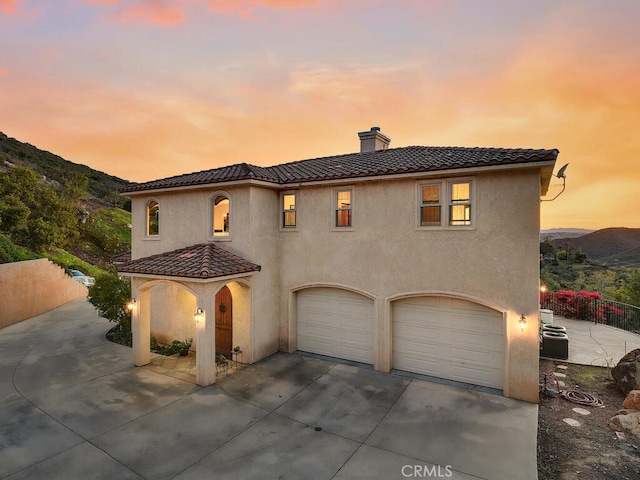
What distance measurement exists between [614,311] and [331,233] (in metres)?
17.1

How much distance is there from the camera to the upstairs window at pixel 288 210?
12875 mm

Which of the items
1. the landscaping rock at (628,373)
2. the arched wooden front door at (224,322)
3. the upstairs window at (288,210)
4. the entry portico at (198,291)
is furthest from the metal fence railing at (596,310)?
the arched wooden front door at (224,322)

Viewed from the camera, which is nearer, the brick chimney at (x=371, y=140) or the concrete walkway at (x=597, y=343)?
the concrete walkway at (x=597, y=343)

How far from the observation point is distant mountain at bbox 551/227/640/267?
44750 mm

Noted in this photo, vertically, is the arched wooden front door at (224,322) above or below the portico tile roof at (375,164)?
below

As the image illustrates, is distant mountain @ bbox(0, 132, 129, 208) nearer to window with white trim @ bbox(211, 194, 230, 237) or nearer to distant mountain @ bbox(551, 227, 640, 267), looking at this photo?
window with white trim @ bbox(211, 194, 230, 237)

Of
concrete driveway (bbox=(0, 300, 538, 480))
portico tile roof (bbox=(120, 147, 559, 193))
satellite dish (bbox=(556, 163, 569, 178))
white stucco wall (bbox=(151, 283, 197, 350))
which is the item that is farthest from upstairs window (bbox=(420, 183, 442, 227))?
white stucco wall (bbox=(151, 283, 197, 350))

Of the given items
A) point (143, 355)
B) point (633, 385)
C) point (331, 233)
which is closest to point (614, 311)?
point (633, 385)

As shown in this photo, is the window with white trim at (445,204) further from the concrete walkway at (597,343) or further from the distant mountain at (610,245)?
the distant mountain at (610,245)

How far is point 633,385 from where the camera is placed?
9203 millimetres

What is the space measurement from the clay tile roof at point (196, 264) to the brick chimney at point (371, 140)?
8460mm

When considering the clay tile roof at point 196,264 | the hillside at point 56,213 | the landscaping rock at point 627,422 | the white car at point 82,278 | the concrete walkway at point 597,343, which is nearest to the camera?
the landscaping rock at point 627,422

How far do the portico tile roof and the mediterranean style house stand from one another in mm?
60

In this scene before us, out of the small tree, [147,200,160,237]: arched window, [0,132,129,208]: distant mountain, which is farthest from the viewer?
[0,132,129,208]: distant mountain
